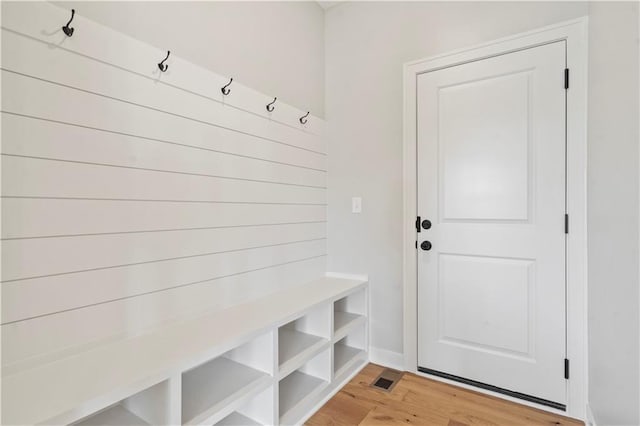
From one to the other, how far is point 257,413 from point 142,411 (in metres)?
0.55

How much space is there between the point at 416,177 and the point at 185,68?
5.00ft

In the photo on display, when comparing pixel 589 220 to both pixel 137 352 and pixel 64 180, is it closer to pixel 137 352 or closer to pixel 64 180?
pixel 137 352

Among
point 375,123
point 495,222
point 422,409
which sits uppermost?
point 375,123

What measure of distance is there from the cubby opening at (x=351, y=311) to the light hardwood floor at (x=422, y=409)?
37 cm

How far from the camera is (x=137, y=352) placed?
1.22m

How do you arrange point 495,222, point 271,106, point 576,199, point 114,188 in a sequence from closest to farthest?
point 114,188
point 576,199
point 495,222
point 271,106

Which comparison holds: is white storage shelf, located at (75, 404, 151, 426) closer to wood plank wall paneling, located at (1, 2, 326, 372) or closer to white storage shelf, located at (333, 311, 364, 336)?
wood plank wall paneling, located at (1, 2, 326, 372)

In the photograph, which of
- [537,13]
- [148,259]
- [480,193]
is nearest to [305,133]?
[480,193]

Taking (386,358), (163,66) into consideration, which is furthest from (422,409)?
(163,66)

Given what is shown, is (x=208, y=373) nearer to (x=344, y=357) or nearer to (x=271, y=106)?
(x=344, y=357)

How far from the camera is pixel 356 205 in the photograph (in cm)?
→ 243

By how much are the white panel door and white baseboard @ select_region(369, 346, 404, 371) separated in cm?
15

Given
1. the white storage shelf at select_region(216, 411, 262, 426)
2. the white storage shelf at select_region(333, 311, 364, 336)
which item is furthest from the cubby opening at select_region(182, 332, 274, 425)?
the white storage shelf at select_region(333, 311, 364, 336)

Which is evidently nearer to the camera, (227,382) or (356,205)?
(227,382)
